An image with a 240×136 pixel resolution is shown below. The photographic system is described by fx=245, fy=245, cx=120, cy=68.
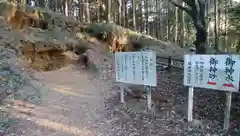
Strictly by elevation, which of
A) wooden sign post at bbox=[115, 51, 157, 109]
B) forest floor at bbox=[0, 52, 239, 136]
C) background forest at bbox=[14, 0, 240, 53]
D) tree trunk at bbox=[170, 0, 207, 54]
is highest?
background forest at bbox=[14, 0, 240, 53]

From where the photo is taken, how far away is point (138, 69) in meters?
7.05

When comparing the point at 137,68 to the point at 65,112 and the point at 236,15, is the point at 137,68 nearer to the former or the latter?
the point at 65,112

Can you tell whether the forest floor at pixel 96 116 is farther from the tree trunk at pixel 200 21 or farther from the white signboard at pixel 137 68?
the tree trunk at pixel 200 21

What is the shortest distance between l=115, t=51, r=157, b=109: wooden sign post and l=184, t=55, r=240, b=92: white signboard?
0.99m

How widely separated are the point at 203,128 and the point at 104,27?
1174 centimetres

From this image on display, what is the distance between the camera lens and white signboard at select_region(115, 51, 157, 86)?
21.9 feet

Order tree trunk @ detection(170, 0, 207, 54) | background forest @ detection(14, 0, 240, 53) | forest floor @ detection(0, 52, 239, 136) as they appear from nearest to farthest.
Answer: forest floor @ detection(0, 52, 239, 136) → tree trunk @ detection(170, 0, 207, 54) → background forest @ detection(14, 0, 240, 53)

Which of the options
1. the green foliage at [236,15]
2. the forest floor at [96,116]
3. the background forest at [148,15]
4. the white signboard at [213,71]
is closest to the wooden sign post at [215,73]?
the white signboard at [213,71]

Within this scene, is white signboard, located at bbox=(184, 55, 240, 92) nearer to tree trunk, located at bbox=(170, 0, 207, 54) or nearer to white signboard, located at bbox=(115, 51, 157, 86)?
white signboard, located at bbox=(115, 51, 157, 86)

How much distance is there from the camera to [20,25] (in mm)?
12688

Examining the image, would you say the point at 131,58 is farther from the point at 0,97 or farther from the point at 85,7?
the point at 85,7

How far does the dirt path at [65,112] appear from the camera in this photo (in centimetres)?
590

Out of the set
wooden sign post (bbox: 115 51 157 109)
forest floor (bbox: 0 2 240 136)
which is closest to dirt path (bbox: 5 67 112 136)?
forest floor (bbox: 0 2 240 136)

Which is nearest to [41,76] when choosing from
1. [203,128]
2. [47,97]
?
[47,97]
